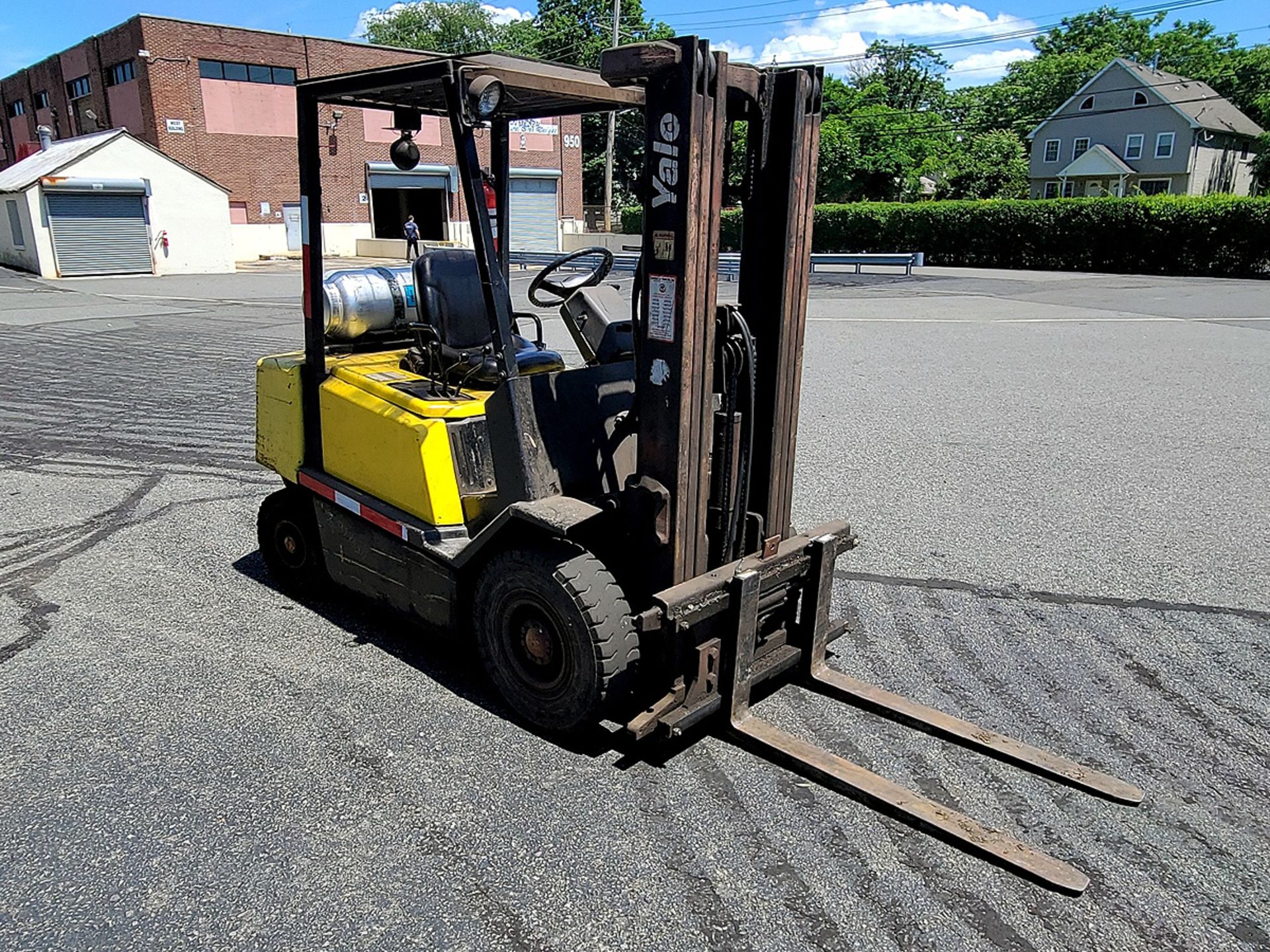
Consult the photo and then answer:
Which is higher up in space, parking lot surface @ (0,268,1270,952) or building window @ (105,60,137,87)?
building window @ (105,60,137,87)

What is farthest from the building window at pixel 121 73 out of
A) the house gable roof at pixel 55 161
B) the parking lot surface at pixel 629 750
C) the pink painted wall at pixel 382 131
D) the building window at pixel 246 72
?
the parking lot surface at pixel 629 750

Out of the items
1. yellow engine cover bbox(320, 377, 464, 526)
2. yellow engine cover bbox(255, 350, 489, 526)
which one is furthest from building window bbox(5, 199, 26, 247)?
yellow engine cover bbox(320, 377, 464, 526)

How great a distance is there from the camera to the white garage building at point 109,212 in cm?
2875

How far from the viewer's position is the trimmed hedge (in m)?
29.6

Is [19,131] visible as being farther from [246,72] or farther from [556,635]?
[556,635]

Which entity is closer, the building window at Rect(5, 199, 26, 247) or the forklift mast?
the forklift mast

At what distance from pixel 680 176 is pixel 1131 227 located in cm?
3386

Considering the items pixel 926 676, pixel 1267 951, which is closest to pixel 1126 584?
pixel 926 676

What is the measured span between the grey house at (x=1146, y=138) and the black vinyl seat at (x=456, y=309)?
5631 cm

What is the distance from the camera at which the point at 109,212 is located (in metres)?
29.8

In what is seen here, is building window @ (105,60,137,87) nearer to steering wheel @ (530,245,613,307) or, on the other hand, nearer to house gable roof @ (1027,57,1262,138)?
steering wheel @ (530,245,613,307)

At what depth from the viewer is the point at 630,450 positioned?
412cm

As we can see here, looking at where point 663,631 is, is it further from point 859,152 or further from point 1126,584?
point 859,152

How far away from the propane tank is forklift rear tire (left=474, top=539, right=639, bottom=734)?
1.83 m
